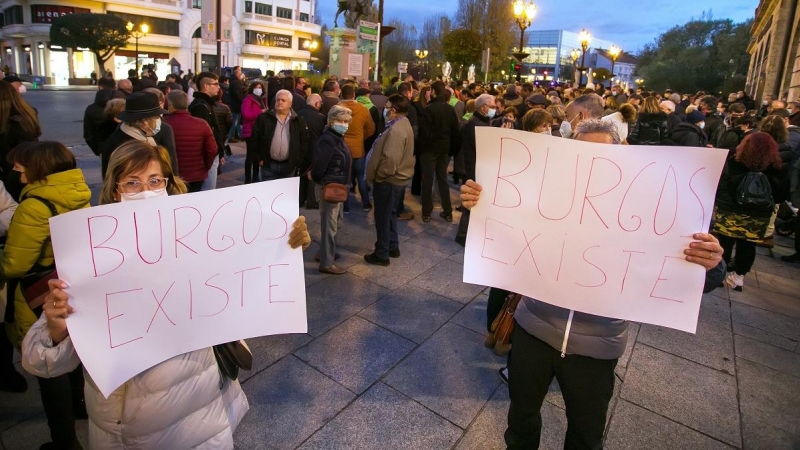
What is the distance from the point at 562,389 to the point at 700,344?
9.23ft

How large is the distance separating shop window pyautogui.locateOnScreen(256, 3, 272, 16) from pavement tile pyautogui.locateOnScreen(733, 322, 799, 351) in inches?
2795

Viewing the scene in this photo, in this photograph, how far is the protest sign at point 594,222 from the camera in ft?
5.89

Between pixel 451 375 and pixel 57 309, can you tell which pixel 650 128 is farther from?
pixel 57 309

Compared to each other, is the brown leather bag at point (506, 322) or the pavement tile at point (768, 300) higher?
the brown leather bag at point (506, 322)

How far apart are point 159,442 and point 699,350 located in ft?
13.5

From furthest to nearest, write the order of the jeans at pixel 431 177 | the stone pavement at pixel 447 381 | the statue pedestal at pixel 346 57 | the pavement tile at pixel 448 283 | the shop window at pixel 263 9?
the shop window at pixel 263 9, the statue pedestal at pixel 346 57, the jeans at pixel 431 177, the pavement tile at pixel 448 283, the stone pavement at pixel 447 381

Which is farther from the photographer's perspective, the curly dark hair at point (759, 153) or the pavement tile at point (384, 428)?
the curly dark hair at point (759, 153)

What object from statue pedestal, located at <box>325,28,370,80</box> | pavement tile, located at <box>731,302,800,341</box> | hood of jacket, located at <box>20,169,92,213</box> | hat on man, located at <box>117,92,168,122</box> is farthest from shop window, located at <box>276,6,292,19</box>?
hood of jacket, located at <box>20,169,92,213</box>

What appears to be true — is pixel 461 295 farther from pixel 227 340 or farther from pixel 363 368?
pixel 227 340

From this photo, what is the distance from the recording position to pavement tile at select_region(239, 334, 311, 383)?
3.46 meters

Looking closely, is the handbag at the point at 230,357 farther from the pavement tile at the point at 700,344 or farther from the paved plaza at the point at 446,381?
the pavement tile at the point at 700,344

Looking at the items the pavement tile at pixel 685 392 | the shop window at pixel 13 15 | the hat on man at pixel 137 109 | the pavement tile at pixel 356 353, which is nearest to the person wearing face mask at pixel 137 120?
the hat on man at pixel 137 109

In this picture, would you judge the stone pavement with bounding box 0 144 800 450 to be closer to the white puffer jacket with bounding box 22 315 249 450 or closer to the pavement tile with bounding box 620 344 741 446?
the pavement tile with bounding box 620 344 741 446

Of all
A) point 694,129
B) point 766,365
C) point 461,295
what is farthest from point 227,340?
point 694,129
